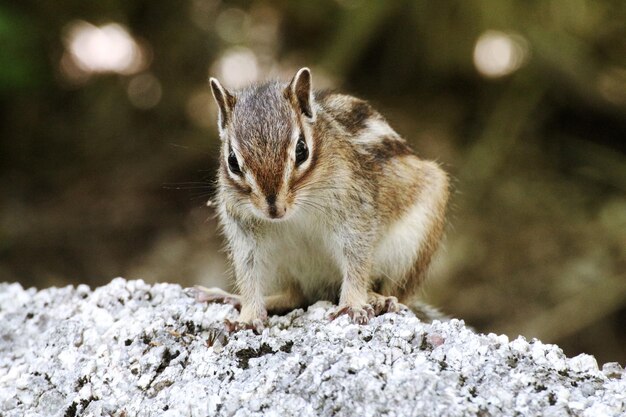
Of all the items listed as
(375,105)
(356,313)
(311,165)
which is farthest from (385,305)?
(375,105)

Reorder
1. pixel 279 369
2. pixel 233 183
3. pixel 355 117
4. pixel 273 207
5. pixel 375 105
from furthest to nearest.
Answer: pixel 375 105 → pixel 355 117 → pixel 233 183 → pixel 273 207 → pixel 279 369

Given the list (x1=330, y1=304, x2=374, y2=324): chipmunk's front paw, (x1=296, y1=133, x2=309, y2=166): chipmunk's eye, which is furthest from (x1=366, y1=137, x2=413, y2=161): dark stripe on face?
(x1=330, y1=304, x2=374, y2=324): chipmunk's front paw

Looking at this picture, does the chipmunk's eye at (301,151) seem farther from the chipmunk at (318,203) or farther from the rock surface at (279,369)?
the rock surface at (279,369)

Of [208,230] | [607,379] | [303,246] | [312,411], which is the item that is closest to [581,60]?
[208,230]

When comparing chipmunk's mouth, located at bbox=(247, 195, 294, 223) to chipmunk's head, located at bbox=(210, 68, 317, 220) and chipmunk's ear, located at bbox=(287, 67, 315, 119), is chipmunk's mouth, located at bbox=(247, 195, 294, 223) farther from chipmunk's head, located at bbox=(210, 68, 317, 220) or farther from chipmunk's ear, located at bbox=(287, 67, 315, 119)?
chipmunk's ear, located at bbox=(287, 67, 315, 119)

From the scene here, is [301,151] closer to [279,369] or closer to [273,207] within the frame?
[273,207]

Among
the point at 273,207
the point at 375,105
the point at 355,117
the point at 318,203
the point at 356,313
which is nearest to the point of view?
the point at 273,207
